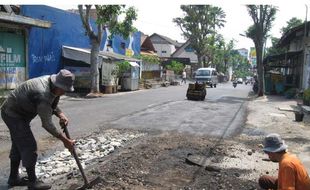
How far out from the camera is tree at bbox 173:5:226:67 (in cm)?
6269

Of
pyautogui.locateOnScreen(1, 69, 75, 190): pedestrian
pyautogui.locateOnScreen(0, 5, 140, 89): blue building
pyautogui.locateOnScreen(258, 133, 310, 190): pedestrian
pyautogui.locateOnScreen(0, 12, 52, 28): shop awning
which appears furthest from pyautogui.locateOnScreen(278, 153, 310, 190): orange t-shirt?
pyautogui.locateOnScreen(0, 5, 140, 89): blue building

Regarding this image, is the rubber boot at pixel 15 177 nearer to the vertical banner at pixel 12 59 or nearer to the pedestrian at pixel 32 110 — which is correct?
the pedestrian at pixel 32 110

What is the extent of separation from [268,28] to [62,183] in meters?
27.1

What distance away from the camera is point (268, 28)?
3073 centimetres

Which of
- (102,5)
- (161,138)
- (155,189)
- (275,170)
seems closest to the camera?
(155,189)

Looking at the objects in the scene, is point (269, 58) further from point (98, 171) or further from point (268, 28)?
point (98, 171)

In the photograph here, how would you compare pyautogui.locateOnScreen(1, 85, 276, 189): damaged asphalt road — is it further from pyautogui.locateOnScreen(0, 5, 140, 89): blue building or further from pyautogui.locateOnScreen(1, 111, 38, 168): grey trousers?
pyautogui.locateOnScreen(0, 5, 140, 89): blue building

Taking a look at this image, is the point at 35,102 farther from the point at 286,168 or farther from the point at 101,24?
the point at 101,24

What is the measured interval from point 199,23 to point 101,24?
42.8 meters

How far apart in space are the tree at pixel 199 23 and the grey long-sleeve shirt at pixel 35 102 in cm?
5793

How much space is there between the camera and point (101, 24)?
22.6 meters

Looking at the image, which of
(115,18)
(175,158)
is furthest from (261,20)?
(175,158)

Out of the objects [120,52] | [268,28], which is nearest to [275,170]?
[268,28]

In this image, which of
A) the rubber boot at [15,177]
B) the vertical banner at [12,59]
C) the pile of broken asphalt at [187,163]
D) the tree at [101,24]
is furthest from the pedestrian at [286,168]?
the tree at [101,24]
